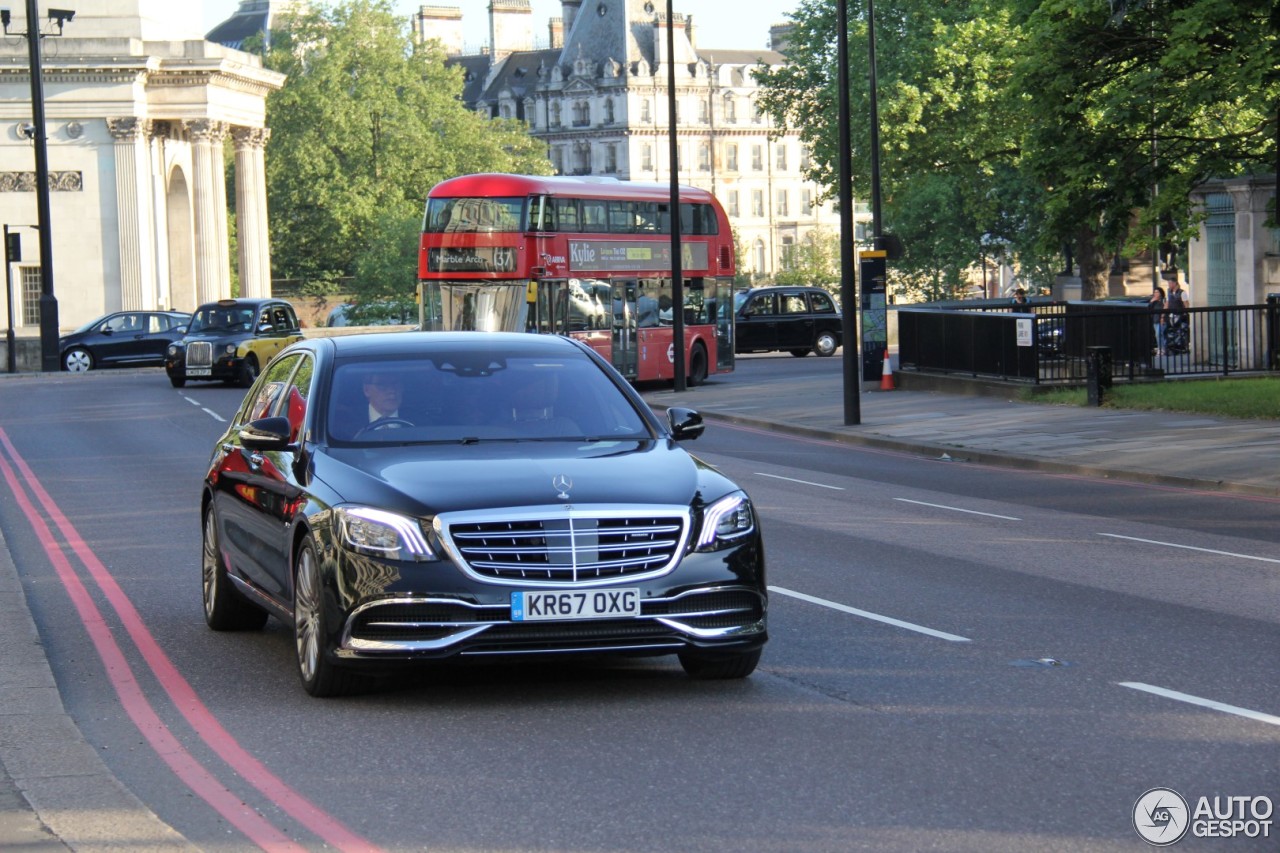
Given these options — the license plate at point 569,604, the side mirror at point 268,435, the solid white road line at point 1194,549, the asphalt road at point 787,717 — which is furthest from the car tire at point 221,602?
the solid white road line at point 1194,549

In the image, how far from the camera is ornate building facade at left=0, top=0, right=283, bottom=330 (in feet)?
211

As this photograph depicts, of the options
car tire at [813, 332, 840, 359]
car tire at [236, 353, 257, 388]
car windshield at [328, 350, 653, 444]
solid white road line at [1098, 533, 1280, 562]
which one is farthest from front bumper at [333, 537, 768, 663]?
car tire at [813, 332, 840, 359]

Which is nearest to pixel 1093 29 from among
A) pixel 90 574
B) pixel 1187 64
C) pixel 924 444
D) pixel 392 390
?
pixel 1187 64

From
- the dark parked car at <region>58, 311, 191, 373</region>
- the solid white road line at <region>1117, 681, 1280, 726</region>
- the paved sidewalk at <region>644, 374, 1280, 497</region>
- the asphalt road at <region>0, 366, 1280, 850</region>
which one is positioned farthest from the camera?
the dark parked car at <region>58, 311, 191, 373</region>

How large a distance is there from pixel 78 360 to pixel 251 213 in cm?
2645

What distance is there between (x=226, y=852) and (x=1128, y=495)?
14.4 metres

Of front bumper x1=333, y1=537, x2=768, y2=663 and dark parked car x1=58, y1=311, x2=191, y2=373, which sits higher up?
dark parked car x1=58, y1=311, x2=191, y2=373

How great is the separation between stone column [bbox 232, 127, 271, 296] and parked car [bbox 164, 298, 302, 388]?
34.1m

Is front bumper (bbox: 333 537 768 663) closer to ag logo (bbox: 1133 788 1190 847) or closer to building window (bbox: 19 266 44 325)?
ag logo (bbox: 1133 788 1190 847)

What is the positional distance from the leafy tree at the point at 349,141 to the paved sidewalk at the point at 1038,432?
65243 mm

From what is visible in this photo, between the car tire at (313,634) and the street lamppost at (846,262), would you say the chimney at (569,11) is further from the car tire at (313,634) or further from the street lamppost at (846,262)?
the car tire at (313,634)

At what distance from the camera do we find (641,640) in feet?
26.6

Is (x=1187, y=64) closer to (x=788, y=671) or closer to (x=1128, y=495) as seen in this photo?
(x=1128, y=495)

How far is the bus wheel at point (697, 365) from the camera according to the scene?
1636 inches
